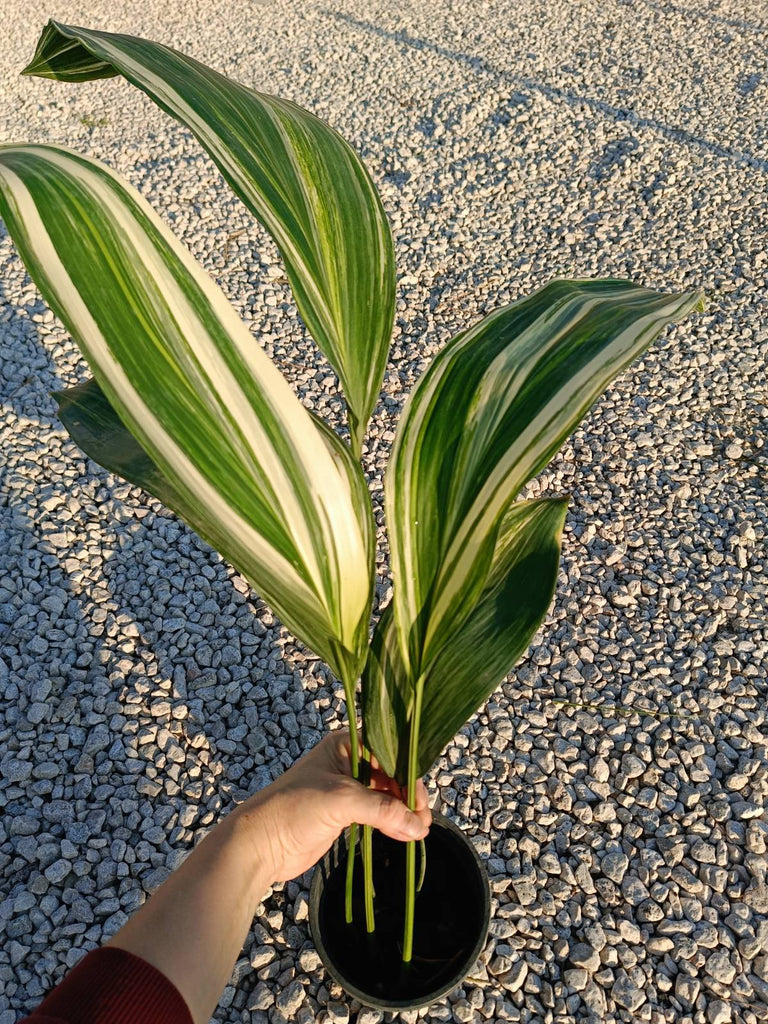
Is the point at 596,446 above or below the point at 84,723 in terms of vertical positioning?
below

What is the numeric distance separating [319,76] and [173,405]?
9.62ft

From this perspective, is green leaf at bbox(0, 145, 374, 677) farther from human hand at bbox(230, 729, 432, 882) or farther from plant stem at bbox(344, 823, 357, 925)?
plant stem at bbox(344, 823, 357, 925)

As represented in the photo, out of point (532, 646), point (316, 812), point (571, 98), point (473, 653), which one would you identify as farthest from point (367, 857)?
point (571, 98)

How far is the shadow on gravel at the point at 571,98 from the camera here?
2.74 meters

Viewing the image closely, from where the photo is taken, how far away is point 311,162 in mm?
748

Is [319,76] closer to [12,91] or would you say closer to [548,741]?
[12,91]

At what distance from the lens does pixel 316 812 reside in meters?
0.85

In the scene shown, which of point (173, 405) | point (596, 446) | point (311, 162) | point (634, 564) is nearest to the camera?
point (173, 405)

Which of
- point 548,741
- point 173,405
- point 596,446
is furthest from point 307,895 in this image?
point 596,446

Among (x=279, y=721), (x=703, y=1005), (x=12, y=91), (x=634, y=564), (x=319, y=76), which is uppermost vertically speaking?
(x=12, y=91)

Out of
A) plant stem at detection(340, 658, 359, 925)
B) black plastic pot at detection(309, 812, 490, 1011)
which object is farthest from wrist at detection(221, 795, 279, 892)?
black plastic pot at detection(309, 812, 490, 1011)

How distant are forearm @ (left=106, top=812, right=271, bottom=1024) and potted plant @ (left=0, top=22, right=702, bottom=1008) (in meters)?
0.14

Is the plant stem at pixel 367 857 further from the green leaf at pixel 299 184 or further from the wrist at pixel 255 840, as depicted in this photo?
the green leaf at pixel 299 184

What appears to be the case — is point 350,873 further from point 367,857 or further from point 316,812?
point 316,812
